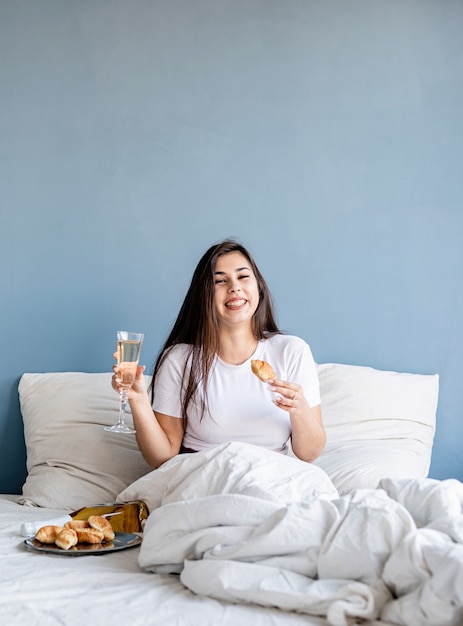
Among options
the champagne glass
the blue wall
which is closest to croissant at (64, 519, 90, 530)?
the champagne glass

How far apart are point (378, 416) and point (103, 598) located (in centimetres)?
144

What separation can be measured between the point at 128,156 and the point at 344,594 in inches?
78.6

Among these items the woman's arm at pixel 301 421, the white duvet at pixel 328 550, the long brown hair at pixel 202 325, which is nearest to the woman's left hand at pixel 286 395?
the woman's arm at pixel 301 421

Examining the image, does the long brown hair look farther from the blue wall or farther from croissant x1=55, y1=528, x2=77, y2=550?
croissant x1=55, y1=528, x2=77, y2=550

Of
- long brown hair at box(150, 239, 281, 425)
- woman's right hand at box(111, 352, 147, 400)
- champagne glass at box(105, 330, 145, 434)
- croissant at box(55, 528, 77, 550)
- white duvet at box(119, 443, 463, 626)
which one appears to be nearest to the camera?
white duvet at box(119, 443, 463, 626)

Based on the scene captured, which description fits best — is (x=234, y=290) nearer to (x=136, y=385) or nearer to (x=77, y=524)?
(x=136, y=385)

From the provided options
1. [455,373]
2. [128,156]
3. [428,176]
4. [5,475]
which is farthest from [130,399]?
[428,176]

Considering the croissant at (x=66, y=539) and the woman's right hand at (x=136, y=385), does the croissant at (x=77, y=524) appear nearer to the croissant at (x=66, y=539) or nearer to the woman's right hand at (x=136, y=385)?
the croissant at (x=66, y=539)

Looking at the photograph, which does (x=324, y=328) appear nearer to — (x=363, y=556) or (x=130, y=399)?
(x=130, y=399)

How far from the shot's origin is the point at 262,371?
2.12 metres

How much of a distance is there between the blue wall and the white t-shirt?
1.59 ft

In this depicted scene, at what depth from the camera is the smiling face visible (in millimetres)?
2330

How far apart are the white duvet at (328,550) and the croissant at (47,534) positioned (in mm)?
275

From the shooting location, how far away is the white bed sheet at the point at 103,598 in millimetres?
1256
